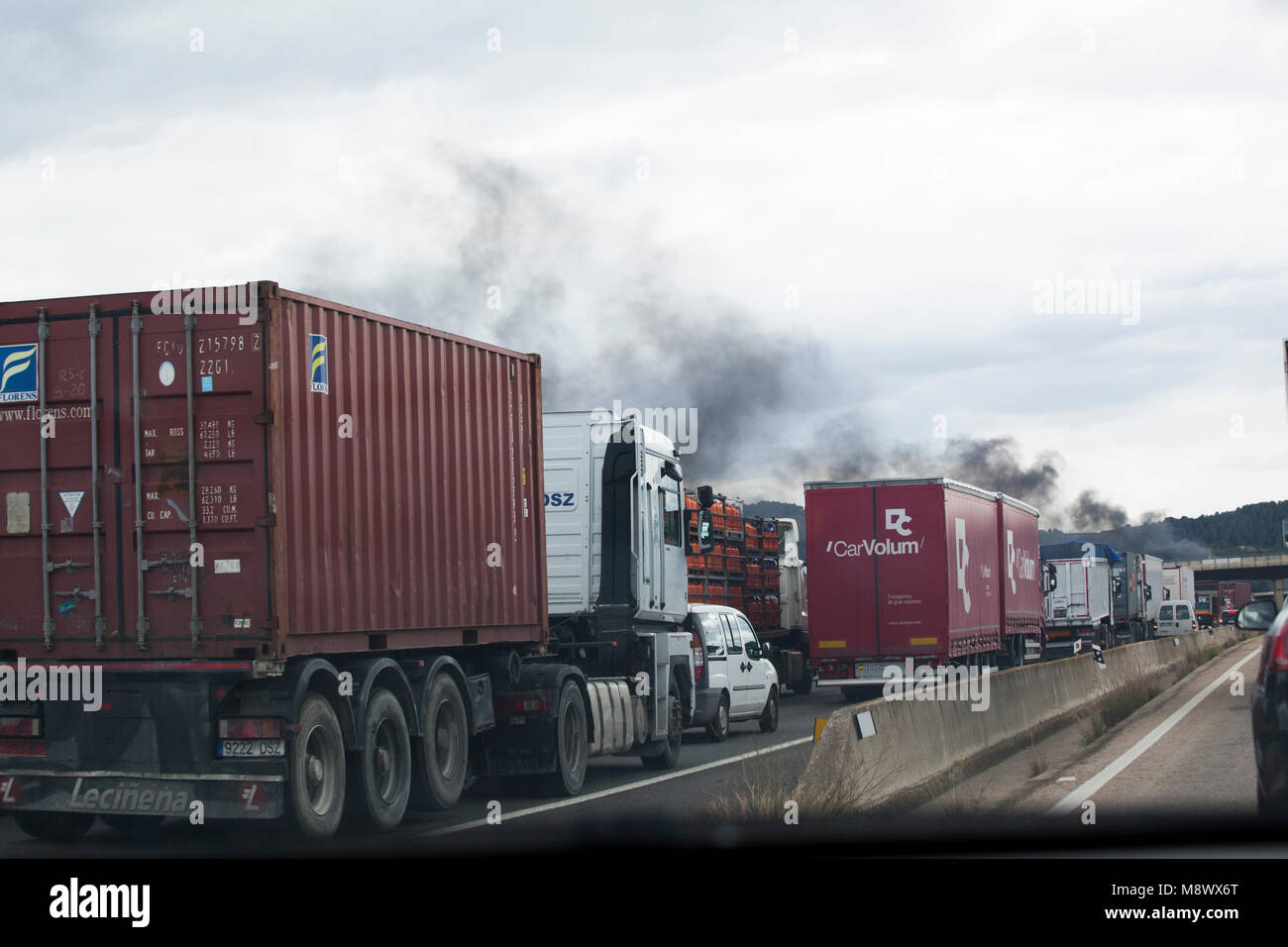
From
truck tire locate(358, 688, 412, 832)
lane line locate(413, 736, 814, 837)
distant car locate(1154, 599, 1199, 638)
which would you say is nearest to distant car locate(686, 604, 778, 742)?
lane line locate(413, 736, 814, 837)

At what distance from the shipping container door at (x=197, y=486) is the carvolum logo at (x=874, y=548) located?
686 inches

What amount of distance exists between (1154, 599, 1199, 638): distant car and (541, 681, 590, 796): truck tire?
6709 cm

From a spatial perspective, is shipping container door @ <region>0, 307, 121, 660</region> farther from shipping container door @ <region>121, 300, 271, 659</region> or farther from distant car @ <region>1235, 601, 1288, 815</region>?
distant car @ <region>1235, 601, 1288, 815</region>

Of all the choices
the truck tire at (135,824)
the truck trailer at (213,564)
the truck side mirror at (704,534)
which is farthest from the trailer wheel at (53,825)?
the truck side mirror at (704,534)

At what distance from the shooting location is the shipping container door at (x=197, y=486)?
1092cm

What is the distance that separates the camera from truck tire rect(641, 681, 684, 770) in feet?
58.9

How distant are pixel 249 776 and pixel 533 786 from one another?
4745 mm

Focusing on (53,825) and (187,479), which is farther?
(53,825)

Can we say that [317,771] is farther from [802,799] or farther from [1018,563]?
[1018,563]

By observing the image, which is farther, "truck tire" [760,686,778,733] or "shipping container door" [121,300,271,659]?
"truck tire" [760,686,778,733]

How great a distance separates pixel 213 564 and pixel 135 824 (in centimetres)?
296

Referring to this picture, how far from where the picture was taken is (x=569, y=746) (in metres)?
15.2

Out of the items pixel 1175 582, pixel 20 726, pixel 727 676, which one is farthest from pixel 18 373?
pixel 1175 582
